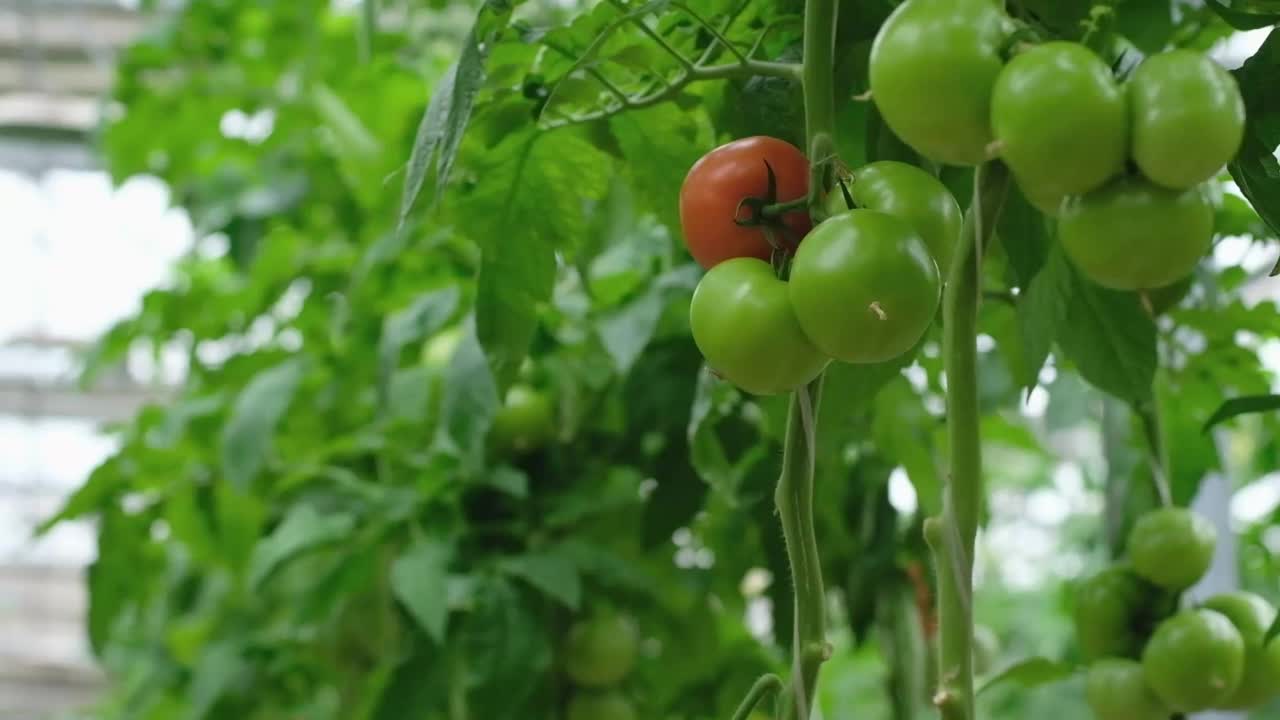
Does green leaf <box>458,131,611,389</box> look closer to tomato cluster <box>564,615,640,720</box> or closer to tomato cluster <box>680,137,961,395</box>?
tomato cluster <box>680,137,961,395</box>

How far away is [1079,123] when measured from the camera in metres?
0.35

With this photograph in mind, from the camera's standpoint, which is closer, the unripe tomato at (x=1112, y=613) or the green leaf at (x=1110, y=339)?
the green leaf at (x=1110, y=339)

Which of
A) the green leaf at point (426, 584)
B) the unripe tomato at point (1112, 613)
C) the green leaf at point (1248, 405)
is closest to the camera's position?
the green leaf at point (1248, 405)

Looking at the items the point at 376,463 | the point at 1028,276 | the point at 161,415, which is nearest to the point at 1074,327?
the point at 1028,276

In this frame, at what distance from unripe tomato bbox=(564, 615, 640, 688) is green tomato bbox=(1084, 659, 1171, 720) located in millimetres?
388

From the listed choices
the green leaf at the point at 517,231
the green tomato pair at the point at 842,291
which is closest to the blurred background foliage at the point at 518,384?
the green leaf at the point at 517,231

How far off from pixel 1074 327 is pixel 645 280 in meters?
0.38

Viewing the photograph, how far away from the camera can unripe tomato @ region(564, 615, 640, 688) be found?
0.94 m

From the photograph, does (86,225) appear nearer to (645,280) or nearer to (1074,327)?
(645,280)

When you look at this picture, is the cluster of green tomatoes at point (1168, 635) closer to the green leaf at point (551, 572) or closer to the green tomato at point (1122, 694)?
the green tomato at point (1122, 694)

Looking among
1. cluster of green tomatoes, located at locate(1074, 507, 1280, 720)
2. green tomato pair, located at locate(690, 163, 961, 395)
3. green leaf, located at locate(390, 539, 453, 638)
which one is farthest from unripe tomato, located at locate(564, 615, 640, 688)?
green tomato pair, located at locate(690, 163, 961, 395)

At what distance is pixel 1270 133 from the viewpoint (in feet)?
1.57

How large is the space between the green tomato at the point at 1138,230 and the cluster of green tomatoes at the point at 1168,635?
248 mm

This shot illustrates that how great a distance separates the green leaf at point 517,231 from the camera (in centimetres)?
56
